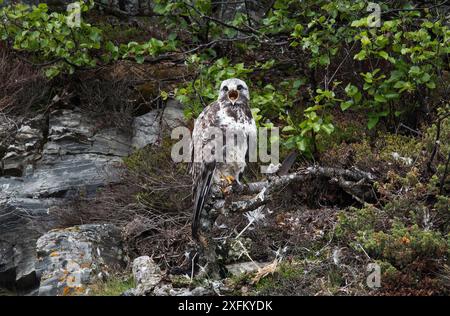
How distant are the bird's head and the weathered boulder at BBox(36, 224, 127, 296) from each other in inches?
83.0

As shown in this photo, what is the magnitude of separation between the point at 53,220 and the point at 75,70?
2.57 metres

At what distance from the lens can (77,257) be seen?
7500mm

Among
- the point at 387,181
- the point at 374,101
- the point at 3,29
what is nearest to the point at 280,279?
the point at 387,181

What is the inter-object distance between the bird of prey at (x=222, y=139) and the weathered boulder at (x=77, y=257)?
138 centimetres

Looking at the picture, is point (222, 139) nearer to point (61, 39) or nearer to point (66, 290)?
point (66, 290)

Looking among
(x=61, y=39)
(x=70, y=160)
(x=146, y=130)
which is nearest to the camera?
(x=61, y=39)

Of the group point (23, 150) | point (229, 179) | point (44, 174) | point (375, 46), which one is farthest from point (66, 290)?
point (375, 46)

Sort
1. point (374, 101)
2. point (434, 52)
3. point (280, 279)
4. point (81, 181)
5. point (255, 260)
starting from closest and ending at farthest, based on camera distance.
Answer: point (280, 279)
point (255, 260)
point (434, 52)
point (374, 101)
point (81, 181)

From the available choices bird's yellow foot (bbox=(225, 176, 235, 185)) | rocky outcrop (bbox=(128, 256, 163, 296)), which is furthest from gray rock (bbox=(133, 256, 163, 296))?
bird's yellow foot (bbox=(225, 176, 235, 185))

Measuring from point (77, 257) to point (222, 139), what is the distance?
6.50 feet

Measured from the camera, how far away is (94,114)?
10.3 meters

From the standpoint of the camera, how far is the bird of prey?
705 cm

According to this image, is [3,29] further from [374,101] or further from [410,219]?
[410,219]

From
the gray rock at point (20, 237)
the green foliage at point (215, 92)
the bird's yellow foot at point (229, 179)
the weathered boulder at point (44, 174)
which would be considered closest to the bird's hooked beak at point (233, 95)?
the bird's yellow foot at point (229, 179)
